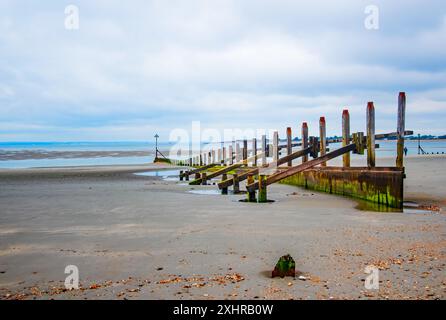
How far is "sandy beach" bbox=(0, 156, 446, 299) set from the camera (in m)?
4.77

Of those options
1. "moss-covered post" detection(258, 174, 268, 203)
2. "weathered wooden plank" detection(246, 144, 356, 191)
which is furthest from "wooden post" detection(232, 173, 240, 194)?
"moss-covered post" detection(258, 174, 268, 203)

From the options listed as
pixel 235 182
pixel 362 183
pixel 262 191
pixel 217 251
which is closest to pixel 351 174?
pixel 362 183

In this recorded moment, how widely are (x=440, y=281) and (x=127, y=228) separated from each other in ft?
19.3

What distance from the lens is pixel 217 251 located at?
21.6 feet

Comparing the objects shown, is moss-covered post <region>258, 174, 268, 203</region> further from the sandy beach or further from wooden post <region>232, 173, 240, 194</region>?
wooden post <region>232, 173, 240, 194</region>

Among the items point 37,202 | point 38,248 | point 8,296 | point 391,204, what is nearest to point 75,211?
point 37,202

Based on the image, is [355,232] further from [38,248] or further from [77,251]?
[38,248]

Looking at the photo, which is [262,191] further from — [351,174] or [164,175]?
[164,175]

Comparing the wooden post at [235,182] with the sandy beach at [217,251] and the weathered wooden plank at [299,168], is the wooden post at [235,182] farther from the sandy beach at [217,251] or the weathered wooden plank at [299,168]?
the sandy beach at [217,251]

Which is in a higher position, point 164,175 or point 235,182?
point 235,182

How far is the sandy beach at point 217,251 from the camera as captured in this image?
4770 mm

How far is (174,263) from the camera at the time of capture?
19.4 ft

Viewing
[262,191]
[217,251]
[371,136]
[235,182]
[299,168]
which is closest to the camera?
[217,251]
